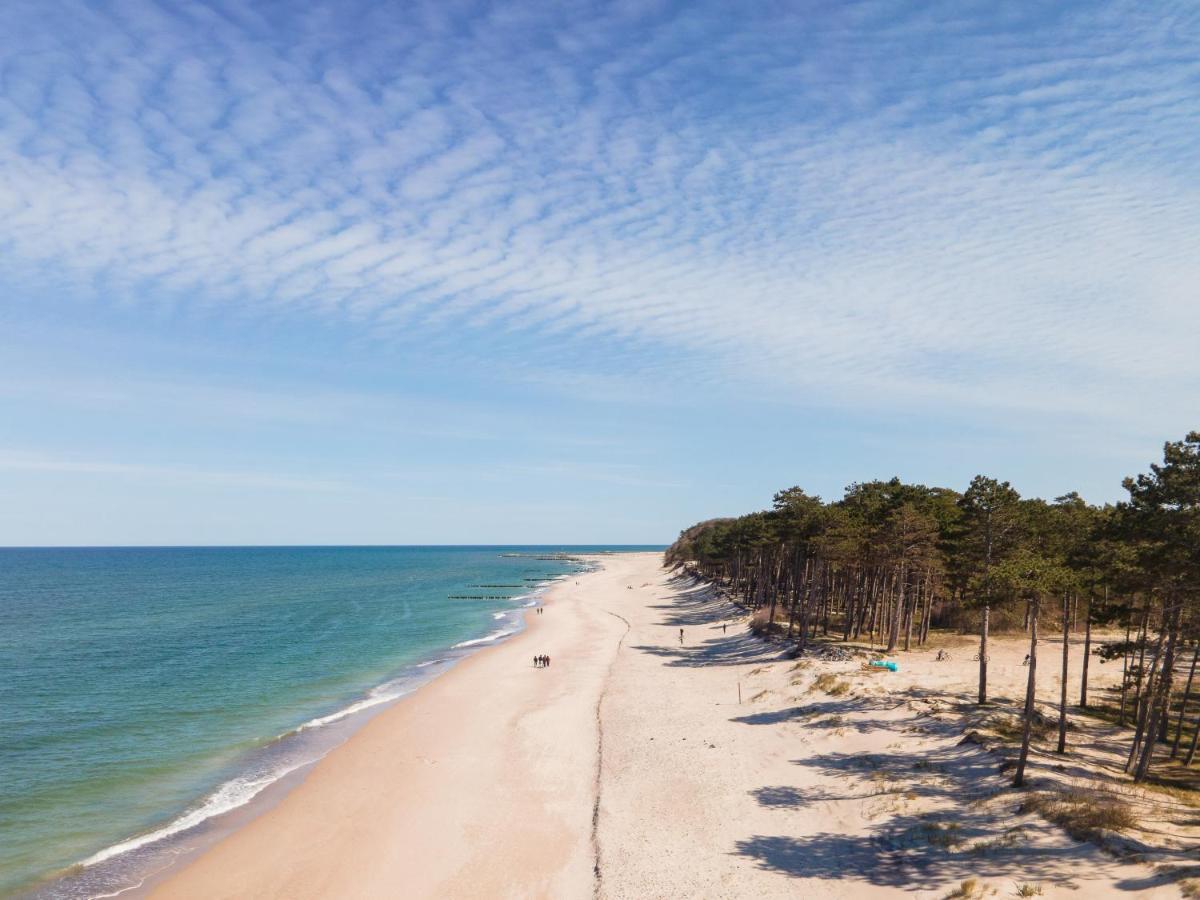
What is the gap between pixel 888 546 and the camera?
46875 mm

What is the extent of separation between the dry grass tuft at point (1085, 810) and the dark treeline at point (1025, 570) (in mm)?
1710

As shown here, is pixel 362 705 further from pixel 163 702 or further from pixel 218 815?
pixel 218 815

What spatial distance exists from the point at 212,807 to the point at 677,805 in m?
19.8

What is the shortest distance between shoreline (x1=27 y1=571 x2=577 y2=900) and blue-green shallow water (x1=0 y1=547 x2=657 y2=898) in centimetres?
11

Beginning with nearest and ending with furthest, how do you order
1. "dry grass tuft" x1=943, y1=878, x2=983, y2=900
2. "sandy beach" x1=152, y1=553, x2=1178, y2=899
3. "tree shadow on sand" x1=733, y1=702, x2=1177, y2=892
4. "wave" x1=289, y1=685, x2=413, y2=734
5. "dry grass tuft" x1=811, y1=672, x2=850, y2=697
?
"dry grass tuft" x1=943, y1=878, x2=983, y2=900
"tree shadow on sand" x1=733, y1=702, x2=1177, y2=892
"sandy beach" x1=152, y1=553, x2=1178, y2=899
"dry grass tuft" x1=811, y1=672, x2=850, y2=697
"wave" x1=289, y1=685, x2=413, y2=734

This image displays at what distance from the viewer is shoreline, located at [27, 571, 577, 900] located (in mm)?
22688

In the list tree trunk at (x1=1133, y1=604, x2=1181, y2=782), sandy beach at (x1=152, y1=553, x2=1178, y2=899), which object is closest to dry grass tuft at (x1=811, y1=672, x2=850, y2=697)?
sandy beach at (x1=152, y1=553, x2=1178, y2=899)

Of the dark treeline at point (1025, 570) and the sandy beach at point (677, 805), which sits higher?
the dark treeline at point (1025, 570)

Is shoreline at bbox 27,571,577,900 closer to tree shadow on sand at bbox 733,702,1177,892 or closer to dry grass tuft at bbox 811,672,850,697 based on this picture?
tree shadow on sand at bbox 733,702,1177,892

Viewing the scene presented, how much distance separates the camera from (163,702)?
46.2 meters

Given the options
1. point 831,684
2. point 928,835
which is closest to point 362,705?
point 831,684

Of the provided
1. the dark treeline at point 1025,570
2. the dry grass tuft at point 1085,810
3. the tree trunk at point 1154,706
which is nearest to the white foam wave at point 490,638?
the dark treeline at point 1025,570

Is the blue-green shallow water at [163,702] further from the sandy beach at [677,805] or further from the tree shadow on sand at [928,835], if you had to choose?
the tree shadow on sand at [928,835]

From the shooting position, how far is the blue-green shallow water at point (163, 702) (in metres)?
26.8
